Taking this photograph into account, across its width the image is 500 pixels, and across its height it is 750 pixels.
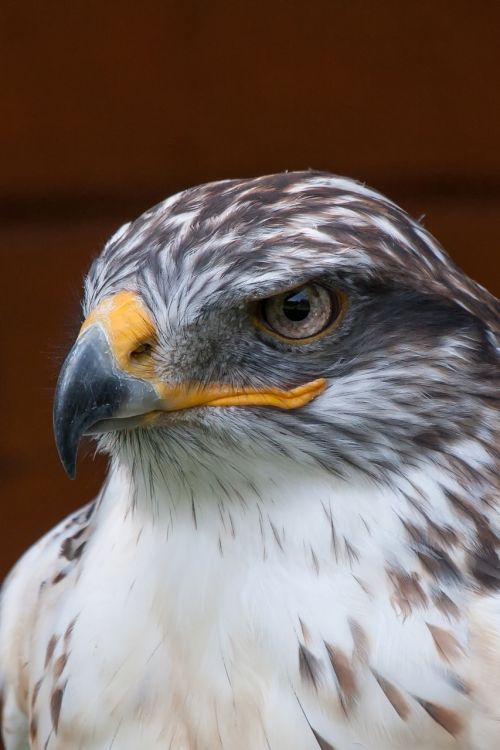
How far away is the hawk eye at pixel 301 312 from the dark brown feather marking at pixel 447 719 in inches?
16.0

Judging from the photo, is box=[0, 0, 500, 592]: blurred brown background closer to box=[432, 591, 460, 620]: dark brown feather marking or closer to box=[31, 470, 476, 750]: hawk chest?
box=[31, 470, 476, 750]: hawk chest

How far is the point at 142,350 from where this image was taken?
3.76 ft

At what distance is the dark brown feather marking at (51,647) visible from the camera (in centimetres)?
139

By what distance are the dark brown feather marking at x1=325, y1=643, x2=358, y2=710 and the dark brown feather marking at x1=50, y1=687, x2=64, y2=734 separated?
35 centimetres

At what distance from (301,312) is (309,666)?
375mm

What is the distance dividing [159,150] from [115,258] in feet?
4.53

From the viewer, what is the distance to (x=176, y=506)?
1269 millimetres

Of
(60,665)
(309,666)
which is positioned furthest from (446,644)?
(60,665)

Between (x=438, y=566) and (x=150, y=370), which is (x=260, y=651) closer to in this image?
(x=438, y=566)

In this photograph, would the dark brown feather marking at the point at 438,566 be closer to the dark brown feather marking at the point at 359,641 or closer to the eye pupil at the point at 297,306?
the dark brown feather marking at the point at 359,641

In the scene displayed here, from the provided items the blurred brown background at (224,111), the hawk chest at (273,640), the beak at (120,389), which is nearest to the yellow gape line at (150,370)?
the beak at (120,389)

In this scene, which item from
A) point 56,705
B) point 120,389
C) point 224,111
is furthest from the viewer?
point 224,111

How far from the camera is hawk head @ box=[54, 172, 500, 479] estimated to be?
3.72 feet

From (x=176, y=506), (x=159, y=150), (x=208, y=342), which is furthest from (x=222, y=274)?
(x=159, y=150)
